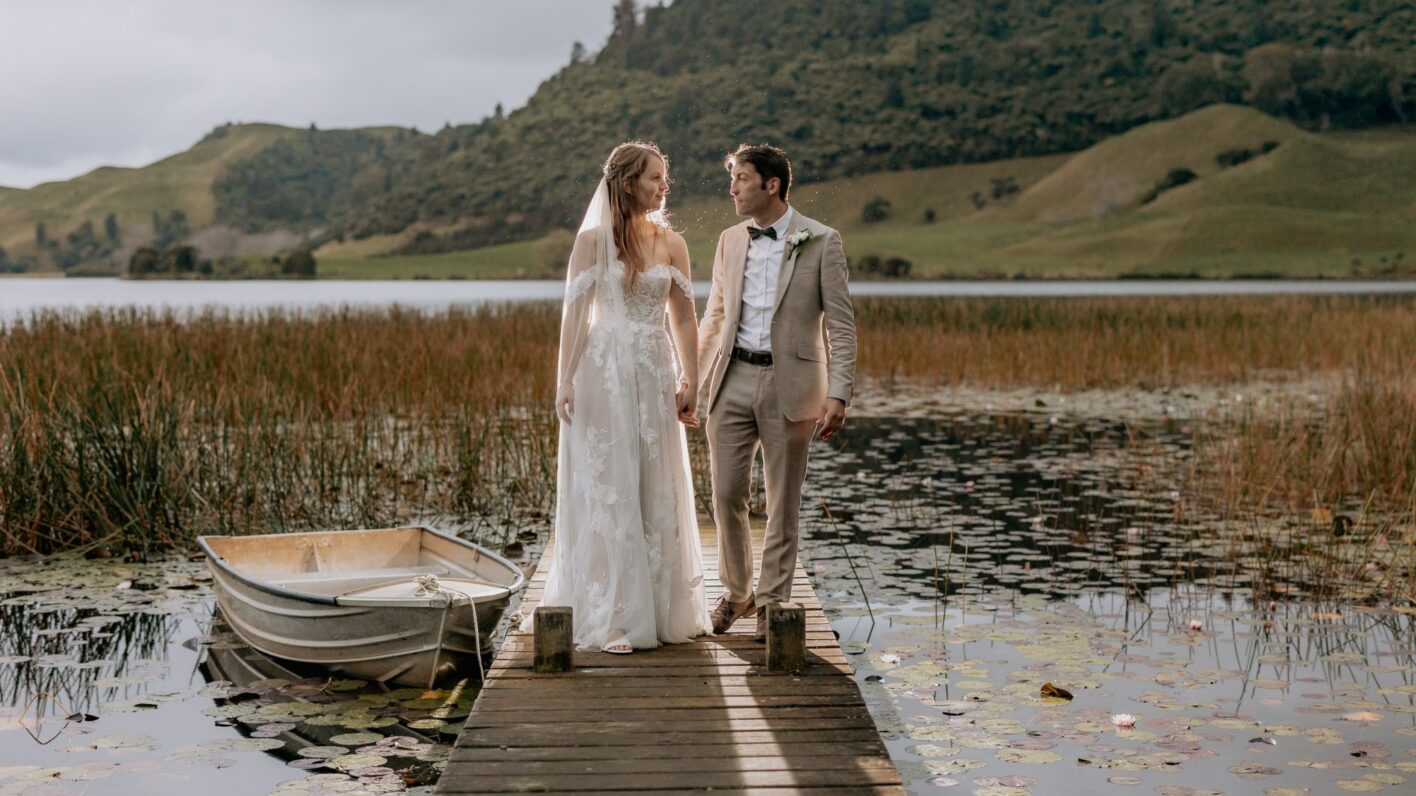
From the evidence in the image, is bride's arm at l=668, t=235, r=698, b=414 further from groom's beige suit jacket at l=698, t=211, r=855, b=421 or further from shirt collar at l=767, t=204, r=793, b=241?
shirt collar at l=767, t=204, r=793, b=241

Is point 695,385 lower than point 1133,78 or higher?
lower

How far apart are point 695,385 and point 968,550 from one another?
13.4 ft

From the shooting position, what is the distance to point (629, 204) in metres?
5.52

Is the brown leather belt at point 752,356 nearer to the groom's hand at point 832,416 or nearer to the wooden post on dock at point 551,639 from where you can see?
the groom's hand at point 832,416

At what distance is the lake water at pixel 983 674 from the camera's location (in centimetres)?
527

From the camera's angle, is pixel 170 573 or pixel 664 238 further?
pixel 170 573

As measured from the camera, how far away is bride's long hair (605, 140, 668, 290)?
544 cm

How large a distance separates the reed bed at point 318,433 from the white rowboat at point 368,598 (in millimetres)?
2064

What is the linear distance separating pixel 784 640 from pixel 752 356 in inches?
46.3

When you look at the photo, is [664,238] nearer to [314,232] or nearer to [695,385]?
[695,385]

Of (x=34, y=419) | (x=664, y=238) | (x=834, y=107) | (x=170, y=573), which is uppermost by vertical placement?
(x=834, y=107)

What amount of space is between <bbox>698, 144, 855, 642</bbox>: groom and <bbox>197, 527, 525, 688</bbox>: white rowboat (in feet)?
4.37

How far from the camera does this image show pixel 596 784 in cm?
403

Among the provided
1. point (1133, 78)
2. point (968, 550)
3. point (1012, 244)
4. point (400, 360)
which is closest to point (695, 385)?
point (968, 550)
